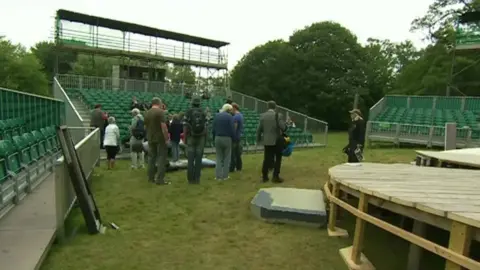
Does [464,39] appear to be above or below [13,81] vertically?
above

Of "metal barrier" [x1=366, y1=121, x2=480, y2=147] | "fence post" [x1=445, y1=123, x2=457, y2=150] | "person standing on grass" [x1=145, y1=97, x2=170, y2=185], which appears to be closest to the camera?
"person standing on grass" [x1=145, y1=97, x2=170, y2=185]

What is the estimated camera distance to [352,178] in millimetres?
4984

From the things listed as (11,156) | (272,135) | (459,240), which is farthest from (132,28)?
(459,240)

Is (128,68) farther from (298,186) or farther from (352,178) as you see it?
(352,178)

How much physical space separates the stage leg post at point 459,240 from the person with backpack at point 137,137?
26.8 feet

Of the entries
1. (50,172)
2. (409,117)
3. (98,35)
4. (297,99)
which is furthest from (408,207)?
(297,99)

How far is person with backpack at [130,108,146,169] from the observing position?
1016 centimetres

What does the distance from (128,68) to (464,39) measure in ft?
71.2

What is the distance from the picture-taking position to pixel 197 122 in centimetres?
830

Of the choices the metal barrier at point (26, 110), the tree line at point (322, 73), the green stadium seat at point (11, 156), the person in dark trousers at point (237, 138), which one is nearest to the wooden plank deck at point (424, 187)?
the person in dark trousers at point (237, 138)

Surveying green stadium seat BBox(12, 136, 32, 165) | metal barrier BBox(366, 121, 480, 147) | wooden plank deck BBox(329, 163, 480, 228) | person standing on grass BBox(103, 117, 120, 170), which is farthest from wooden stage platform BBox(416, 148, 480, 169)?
metal barrier BBox(366, 121, 480, 147)

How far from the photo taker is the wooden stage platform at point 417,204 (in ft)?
9.89

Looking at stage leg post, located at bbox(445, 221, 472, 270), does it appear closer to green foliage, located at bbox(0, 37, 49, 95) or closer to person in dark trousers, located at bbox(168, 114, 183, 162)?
person in dark trousers, located at bbox(168, 114, 183, 162)

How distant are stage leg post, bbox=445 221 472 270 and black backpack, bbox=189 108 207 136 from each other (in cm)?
580
